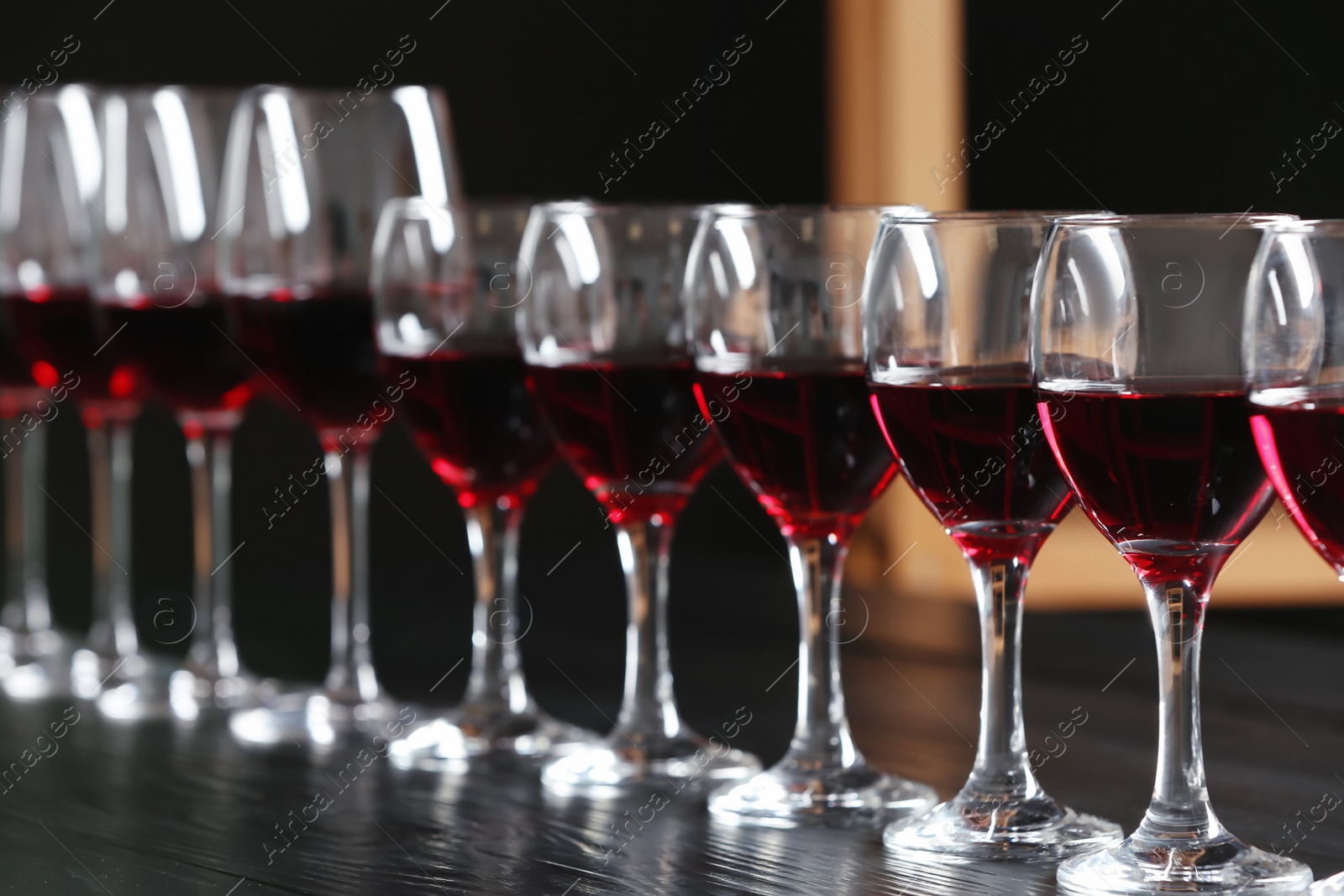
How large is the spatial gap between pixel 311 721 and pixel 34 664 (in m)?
0.36

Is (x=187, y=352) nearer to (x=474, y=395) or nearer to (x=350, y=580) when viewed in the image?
(x=350, y=580)

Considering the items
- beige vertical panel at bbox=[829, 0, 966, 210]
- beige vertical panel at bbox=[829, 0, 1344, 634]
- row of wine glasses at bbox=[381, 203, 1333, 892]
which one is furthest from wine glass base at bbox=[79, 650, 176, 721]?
beige vertical panel at bbox=[829, 0, 966, 210]

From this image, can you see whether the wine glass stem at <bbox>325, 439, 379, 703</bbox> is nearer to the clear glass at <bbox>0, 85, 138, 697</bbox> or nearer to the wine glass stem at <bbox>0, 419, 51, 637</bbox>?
the clear glass at <bbox>0, 85, 138, 697</bbox>

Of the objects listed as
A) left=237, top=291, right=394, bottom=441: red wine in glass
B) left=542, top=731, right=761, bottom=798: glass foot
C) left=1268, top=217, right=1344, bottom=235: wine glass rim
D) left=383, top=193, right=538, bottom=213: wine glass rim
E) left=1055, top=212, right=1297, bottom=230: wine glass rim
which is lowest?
left=542, top=731, right=761, bottom=798: glass foot

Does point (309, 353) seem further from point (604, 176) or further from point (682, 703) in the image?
point (604, 176)

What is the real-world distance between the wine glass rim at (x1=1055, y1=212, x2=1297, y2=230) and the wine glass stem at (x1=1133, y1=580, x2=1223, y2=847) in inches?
6.1

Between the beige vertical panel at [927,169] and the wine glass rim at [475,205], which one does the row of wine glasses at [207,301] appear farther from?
the beige vertical panel at [927,169]

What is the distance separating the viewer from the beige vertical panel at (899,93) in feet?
10.7

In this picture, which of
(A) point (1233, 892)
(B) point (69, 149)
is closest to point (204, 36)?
(B) point (69, 149)

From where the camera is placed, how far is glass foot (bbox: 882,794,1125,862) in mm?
841

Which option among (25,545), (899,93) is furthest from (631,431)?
(899,93)

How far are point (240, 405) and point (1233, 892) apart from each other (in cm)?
86

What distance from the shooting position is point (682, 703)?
1197mm

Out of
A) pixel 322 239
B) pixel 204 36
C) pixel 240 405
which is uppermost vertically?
pixel 204 36
